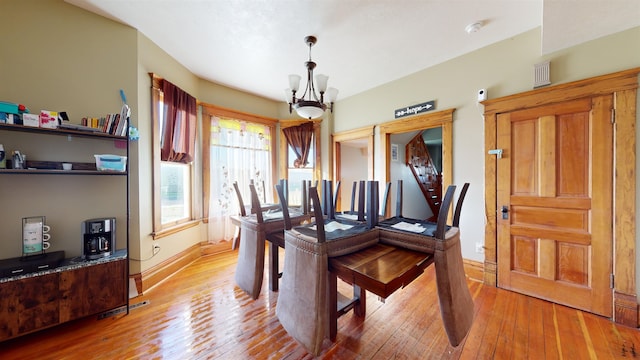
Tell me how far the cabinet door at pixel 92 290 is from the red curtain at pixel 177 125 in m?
1.43

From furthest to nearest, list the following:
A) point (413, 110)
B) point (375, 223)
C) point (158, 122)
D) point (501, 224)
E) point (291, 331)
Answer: point (413, 110), point (158, 122), point (501, 224), point (375, 223), point (291, 331)

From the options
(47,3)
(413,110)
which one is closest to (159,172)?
(47,3)

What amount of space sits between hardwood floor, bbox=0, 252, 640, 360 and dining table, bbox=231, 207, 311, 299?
16 cm

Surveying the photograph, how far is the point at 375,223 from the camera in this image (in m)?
1.82

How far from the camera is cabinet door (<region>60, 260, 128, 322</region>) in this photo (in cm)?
176

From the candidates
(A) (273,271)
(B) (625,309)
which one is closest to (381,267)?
(A) (273,271)

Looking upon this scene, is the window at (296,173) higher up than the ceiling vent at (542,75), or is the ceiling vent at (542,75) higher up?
the ceiling vent at (542,75)

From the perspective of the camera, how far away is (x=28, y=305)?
1622 millimetres

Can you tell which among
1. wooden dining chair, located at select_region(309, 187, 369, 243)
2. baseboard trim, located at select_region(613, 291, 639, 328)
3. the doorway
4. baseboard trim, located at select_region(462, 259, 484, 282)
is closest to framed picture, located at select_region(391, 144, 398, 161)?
the doorway

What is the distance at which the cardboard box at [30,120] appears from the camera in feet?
5.55

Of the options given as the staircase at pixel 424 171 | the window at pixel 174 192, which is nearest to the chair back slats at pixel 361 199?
the window at pixel 174 192

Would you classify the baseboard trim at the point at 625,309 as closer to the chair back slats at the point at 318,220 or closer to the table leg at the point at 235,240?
the chair back slats at the point at 318,220

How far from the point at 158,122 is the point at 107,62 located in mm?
704

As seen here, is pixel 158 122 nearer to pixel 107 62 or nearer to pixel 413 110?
pixel 107 62
